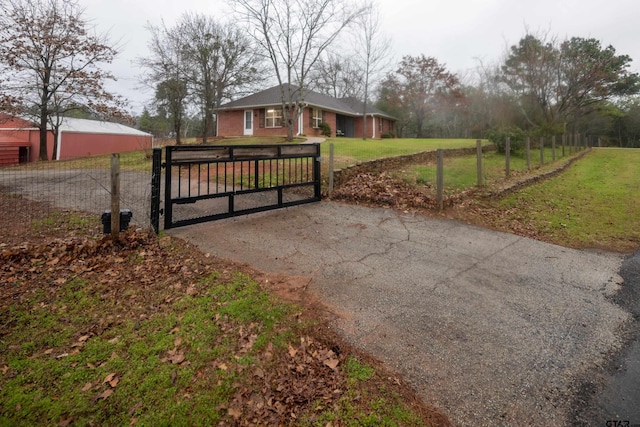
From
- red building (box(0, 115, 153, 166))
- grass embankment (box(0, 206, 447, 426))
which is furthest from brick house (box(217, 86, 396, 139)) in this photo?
grass embankment (box(0, 206, 447, 426))

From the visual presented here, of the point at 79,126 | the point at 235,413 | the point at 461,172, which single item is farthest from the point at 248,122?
the point at 235,413

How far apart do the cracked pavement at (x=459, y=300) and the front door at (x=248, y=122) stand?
20580 mm

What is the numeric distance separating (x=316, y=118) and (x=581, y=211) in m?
20.9

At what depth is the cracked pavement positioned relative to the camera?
271 cm

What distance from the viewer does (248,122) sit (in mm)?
26188

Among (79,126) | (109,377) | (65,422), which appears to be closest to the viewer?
(65,422)

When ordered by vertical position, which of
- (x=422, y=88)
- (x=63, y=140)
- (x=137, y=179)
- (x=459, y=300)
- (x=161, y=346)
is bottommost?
(x=161, y=346)

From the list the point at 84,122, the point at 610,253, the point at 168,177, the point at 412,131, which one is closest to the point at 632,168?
the point at 610,253

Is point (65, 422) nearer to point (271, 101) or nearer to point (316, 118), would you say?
point (271, 101)

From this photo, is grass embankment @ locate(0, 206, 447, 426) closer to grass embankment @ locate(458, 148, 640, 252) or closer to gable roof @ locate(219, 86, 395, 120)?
grass embankment @ locate(458, 148, 640, 252)

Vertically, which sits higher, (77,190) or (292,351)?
(77,190)

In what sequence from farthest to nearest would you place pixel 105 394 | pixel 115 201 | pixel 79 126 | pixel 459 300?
1. pixel 79 126
2. pixel 115 201
3. pixel 459 300
4. pixel 105 394

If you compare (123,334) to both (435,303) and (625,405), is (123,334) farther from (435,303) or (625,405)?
(625,405)

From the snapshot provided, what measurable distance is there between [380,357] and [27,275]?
4.19m
